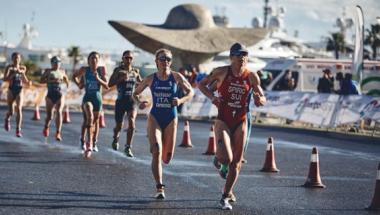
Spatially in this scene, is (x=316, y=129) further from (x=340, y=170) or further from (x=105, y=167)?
(x=105, y=167)

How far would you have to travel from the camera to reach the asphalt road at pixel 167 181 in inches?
374

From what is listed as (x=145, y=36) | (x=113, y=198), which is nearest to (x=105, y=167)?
(x=113, y=198)

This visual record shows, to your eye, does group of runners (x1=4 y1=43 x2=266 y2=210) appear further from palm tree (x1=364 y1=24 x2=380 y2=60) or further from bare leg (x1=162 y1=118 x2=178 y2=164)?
palm tree (x1=364 y1=24 x2=380 y2=60)

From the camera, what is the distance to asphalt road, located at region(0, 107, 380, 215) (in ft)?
31.2

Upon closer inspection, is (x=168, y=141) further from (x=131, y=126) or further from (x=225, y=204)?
(x=131, y=126)

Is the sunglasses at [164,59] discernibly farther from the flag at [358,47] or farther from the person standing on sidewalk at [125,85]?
the flag at [358,47]

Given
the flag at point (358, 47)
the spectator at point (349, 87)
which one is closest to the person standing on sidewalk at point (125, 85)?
the spectator at point (349, 87)

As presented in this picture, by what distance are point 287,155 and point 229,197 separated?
8492 millimetres

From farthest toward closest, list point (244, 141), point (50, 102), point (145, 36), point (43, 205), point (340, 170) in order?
point (145, 36)
point (50, 102)
point (340, 170)
point (244, 141)
point (43, 205)

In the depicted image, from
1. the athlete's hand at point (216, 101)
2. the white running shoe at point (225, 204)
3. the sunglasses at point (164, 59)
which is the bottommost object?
the white running shoe at point (225, 204)

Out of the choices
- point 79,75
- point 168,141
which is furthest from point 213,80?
point 79,75

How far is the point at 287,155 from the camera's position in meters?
18.0

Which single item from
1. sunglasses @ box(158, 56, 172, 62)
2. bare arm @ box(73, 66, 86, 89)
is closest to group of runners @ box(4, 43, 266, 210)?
sunglasses @ box(158, 56, 172, 62)

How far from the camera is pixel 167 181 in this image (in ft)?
39.5
